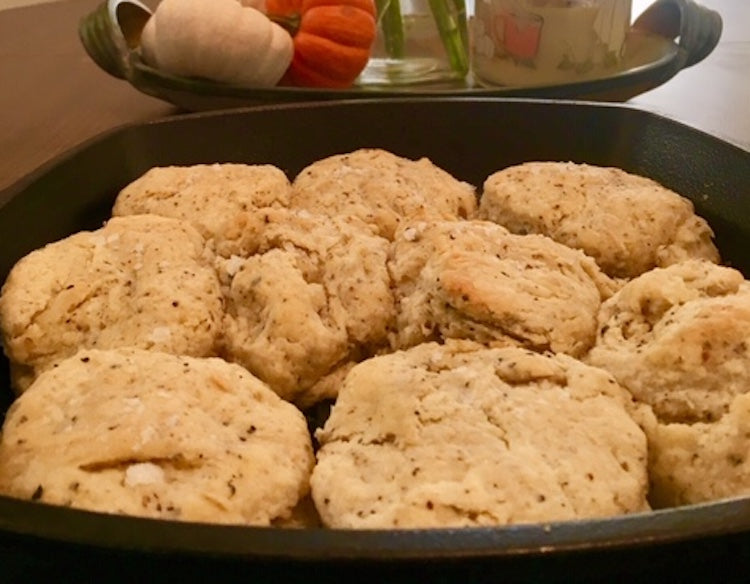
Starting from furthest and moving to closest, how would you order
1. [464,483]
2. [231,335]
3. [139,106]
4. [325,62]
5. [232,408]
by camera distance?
[139,106], [325,62], [231,335], [232,408], [464,483]

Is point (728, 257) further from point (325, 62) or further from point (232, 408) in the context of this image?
point (325, 62)

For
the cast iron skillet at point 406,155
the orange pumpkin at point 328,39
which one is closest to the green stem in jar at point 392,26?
the orange pumpkin at point 328,39

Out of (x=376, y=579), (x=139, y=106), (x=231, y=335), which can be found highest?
(x=376, y=579)

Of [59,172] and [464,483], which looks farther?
[59,172]

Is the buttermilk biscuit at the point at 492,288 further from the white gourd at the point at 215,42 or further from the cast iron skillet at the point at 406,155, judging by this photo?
the white gourd at the point at 215,42

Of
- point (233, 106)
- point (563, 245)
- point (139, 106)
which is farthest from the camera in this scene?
point (139, 106)

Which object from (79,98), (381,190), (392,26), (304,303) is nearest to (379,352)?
(304,303)

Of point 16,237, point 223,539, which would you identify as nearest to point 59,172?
point 16,237
